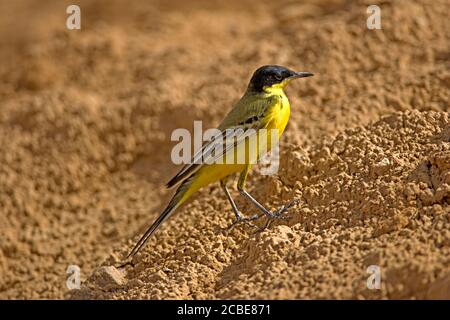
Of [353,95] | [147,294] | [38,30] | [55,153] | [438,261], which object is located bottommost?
[147,294]

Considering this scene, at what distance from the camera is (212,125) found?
8898 mm

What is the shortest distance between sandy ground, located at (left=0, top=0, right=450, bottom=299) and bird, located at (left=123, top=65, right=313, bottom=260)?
0.30 meters

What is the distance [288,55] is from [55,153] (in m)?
3.45

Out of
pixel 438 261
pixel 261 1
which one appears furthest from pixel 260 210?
pixel 261 1

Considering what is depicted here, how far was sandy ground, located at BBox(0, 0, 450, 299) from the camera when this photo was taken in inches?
229

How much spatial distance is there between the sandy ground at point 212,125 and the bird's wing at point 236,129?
618mm

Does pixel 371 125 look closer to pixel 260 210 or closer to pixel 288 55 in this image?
pixel 260 210

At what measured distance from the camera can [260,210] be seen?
276 inches

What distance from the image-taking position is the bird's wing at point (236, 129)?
21.9ft
